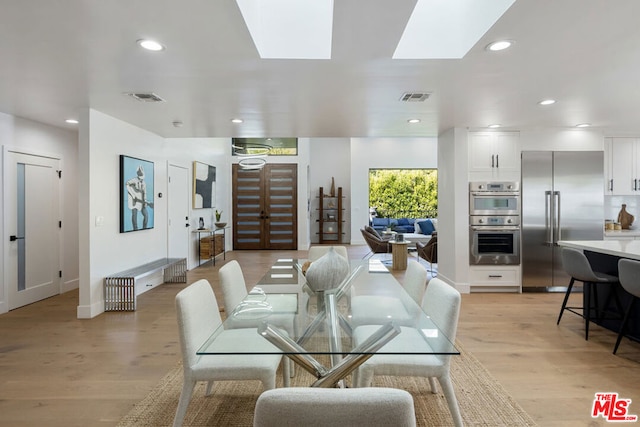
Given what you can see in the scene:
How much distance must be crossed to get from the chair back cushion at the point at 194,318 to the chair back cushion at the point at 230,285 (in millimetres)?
262

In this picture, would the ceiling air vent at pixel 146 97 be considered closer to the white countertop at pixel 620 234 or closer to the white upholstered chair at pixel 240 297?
the white upholstered chair at pixel 240 297

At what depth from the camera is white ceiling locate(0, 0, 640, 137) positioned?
202 centimetres

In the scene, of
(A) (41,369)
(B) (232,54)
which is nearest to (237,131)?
(B) (232,54)

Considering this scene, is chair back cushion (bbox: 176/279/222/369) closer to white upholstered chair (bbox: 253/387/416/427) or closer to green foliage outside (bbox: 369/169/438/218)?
white upholstered chair (bbox: 253/387/416/427)

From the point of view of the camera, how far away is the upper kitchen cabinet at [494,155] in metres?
5.13

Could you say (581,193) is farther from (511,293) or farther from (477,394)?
(477,394)

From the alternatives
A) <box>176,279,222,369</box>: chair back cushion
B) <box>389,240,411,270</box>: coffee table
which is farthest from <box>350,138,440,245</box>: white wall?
<box>176,279,222,369</box>: chair back cushion

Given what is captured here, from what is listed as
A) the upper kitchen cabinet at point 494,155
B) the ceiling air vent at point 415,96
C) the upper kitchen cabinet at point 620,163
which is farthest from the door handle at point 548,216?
the ceiling air vent at point 415,96

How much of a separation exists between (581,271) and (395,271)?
3.75m

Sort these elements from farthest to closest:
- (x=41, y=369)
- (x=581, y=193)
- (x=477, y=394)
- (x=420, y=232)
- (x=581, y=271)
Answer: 1. (x=420, y=232)
2. (x=581, y=193)
3. (x=581, y=271)
4. (x=41, y=369)
5. (x=477, y=394)

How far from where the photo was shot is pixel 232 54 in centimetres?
253

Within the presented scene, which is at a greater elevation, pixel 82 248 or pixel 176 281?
pixel 82 248

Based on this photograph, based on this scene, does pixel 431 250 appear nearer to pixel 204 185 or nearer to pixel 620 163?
pixel 620 163

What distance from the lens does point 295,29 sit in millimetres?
2551
